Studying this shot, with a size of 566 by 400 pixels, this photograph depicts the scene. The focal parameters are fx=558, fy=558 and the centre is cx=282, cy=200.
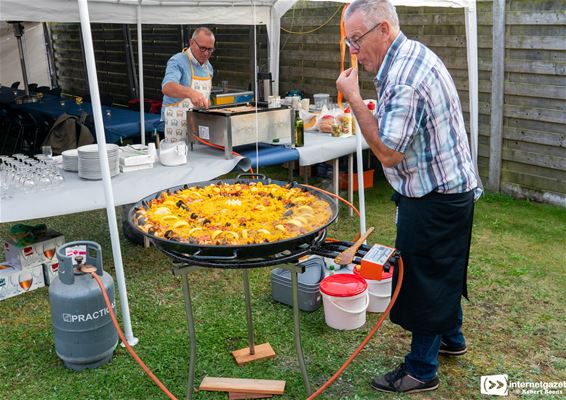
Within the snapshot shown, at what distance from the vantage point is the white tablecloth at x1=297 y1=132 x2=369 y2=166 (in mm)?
5191

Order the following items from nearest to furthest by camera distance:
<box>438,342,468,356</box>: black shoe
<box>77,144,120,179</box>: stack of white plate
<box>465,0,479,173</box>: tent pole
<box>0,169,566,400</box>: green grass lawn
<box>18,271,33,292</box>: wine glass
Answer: <box>0,169,566,400</box>: green grass lawn < <box>438,342,468,356</box>: black shoe < <box>77,144,120,179</box>: stack of white plate < <box>18,271,33,292</box>: wine glass < <box>465,0,479,173</box>: tent pole

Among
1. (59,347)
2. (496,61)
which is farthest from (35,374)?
(496,61)

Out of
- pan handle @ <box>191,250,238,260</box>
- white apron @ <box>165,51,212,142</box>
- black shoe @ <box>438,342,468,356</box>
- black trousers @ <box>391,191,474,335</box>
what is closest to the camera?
pan handle @ <box>191,250,238,260</box>

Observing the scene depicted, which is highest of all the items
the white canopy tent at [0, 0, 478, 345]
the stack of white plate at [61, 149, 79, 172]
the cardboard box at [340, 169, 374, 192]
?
the white canopy tent at [0, 0, 478, 345]

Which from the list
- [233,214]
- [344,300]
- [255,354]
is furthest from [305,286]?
[233,214]

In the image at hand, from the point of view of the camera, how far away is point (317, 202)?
9.66 ft

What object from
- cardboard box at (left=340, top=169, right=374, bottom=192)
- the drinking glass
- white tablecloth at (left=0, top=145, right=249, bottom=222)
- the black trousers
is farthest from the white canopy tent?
the black trousers

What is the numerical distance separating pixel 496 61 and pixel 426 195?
4324 millimetres

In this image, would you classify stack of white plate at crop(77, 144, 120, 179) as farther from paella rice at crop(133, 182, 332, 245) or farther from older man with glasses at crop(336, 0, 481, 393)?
older man with glasses at crop(336, 0, 481, 393)

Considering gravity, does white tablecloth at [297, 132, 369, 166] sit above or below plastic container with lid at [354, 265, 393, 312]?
above

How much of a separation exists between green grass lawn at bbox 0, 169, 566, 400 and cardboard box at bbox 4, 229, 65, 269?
26 cm

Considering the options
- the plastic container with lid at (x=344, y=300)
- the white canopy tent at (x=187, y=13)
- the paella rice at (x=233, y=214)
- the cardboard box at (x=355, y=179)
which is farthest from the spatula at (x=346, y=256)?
the cardboard box at (x=355, y=179)

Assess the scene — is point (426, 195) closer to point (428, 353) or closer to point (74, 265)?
point (428, 353)

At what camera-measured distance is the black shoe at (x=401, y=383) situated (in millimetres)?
3059
